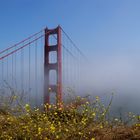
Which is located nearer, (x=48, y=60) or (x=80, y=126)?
A: (x=80, y=126)

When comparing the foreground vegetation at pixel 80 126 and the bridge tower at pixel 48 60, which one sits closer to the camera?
the foreground vegetation at pixel 80 126

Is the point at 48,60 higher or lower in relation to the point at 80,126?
higher

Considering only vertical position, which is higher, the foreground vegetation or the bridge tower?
the bridge tower

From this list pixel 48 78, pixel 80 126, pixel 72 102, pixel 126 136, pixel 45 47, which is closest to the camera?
pixel 126 136

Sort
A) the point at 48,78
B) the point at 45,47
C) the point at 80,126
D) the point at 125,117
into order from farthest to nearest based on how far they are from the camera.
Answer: the point at 45,47 < the point at 48,78 < the point at 125,117 < the point at 80,126

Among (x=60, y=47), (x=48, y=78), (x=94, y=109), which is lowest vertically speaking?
(x=94, y=109)

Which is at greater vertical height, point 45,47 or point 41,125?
point 45,47

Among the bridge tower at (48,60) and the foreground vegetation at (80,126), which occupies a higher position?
the bridge tower at (48,60)

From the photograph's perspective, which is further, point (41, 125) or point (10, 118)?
point (10, 118)

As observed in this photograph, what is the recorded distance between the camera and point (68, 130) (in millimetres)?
5051

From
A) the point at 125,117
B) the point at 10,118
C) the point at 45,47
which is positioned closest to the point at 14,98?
the point at 10,118

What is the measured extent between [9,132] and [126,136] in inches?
63.5

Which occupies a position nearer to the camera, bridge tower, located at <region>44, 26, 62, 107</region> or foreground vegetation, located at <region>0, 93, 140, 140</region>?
foreground vegetation, located at <region>0, 93, 140, 140</region>

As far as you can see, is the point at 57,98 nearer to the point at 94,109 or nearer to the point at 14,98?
the point at 14,98
